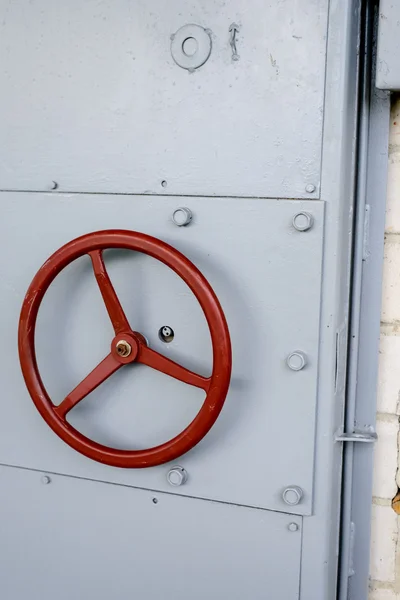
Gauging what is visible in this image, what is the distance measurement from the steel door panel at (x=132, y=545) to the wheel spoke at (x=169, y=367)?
0.87 feet

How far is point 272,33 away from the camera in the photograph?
1186mm

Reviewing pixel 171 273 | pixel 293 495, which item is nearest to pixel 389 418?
pixel 293 495

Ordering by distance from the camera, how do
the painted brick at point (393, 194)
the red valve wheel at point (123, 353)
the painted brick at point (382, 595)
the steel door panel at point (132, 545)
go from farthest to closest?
the painted brick at point (382, 595) < the painted brick at point (393, 194) < the steel door panel at point (132, 545) < the red valve wheel at point (123, 353)

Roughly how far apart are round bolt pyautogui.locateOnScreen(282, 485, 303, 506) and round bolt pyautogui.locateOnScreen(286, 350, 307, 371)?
0.71 feet

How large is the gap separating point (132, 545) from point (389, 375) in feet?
2.06

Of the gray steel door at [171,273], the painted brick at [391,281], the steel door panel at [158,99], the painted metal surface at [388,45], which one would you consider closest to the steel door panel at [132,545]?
the gray steel door at [171,273]

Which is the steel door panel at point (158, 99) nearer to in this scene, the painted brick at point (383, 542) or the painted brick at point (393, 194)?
the painted brick at point (393, 194)

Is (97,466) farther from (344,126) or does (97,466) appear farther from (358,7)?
(358,7)

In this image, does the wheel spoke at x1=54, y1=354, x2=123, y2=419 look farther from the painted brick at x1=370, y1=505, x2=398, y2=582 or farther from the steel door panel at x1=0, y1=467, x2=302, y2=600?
the painted brick at x1=370, y1=505, x2=398, y2=582

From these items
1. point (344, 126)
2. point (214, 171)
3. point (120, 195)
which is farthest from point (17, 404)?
point (344, 126)

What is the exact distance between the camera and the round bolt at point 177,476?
1.30 meters

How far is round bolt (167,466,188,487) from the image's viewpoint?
4.27ft

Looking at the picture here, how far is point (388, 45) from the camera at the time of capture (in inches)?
46.8

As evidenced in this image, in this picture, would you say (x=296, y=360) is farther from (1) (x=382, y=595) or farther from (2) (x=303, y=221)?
(1) (x=382, y=595)
